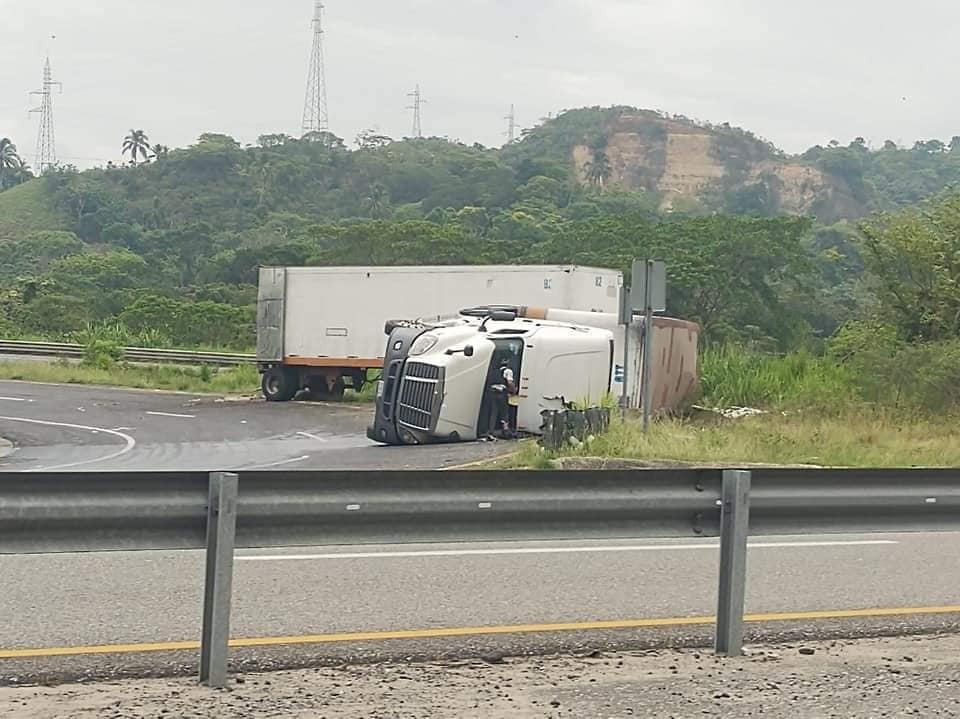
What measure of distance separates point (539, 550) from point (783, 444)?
8.99 meters

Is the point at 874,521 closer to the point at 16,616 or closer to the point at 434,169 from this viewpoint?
the point at 16,616

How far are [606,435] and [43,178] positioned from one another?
5698 inches

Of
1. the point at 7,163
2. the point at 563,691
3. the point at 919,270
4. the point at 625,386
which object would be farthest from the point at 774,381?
the point at 7,163

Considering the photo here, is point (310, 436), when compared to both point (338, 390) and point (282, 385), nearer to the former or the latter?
point (282, 385)

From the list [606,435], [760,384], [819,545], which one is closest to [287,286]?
[760,384]

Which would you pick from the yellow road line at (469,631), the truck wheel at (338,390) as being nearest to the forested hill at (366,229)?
the truck wheel at (338,390)

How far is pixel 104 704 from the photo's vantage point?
564cm

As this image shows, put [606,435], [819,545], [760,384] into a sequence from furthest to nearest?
[760,384]
[606,435]
[819,545]

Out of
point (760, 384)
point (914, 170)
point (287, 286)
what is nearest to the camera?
point (760, 384)

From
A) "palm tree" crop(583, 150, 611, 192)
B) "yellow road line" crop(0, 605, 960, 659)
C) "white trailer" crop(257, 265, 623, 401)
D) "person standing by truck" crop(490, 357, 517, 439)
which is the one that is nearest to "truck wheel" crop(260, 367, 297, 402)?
"white trailer" crop(257, 265, 623, 401)

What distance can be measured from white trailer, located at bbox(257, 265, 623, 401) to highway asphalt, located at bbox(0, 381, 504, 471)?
45.8 inches

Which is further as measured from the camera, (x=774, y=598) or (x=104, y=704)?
(x=774, y=598)

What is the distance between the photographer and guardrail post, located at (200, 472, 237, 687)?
19.4ft

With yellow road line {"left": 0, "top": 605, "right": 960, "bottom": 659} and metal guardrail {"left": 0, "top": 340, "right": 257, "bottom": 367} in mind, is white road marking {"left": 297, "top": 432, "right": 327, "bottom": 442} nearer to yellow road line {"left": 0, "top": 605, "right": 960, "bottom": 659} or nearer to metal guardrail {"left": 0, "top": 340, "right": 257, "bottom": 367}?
yellow road line {"left": 0, "top": 605, "right": 960, "bottom": 659}
